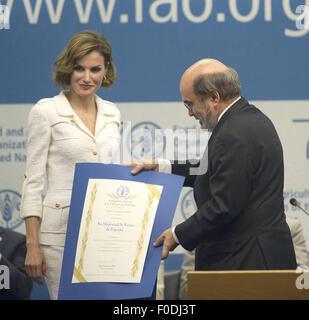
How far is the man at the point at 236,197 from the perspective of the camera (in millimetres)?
2328

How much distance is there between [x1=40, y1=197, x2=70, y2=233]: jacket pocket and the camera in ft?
8.56

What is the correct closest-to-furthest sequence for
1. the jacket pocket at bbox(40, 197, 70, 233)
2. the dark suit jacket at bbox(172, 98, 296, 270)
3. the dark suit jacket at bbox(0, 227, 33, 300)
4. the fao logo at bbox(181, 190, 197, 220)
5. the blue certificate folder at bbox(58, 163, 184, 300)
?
the dark suit jacket at bbox(172, 98, 296, 270) < the blue certificate folder at bbox(58, 163, 184, 300) < the jacket pocket at bbox(40, 197, 70, 233) < the dark suit jacket at bbox(0, 227, 33, 300) < the fao logo at bbox(181, 190, 197, 220)

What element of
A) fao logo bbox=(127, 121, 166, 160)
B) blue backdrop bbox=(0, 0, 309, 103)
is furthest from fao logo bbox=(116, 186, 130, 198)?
blue backdrop bbox=(0, 0, 309, 103)

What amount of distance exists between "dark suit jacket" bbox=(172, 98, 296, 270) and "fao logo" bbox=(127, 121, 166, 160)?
169 centimetres

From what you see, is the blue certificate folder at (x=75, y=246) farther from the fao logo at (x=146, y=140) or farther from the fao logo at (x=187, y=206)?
the fao logo at (x=187, y=206)

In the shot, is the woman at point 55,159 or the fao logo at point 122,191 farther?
the woman at point 55,159

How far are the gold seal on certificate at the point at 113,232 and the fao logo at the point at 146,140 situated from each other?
1650mm

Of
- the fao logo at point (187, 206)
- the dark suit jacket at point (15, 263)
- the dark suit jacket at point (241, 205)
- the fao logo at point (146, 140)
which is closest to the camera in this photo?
the dark suit jacket at point (241, 205)

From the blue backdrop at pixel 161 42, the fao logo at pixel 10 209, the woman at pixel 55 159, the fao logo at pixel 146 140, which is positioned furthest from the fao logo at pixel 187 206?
the woman at pixel 55 159

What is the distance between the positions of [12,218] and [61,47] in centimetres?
121

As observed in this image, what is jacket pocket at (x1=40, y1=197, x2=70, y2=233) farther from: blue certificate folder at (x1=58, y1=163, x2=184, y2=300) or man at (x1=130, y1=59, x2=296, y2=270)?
man at (x1=130, y1=59, x2=296, y2=270)

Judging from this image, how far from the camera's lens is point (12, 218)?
425cm

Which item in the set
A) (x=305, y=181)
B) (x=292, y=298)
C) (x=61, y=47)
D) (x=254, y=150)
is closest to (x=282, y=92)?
(x=305, y=181)
